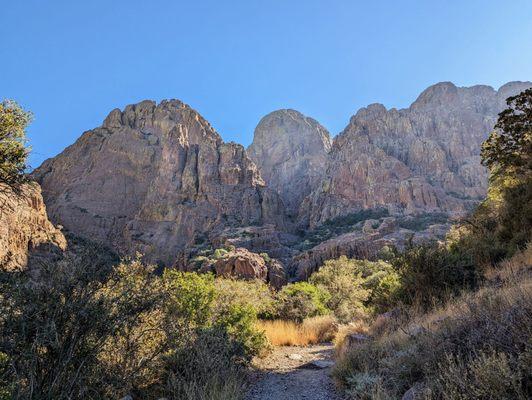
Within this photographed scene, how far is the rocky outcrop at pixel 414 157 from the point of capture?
8888 centimetres

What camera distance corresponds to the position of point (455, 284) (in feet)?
29.5

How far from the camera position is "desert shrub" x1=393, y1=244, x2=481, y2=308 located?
29.6 feet

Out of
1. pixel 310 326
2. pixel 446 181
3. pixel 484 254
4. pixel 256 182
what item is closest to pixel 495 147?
pixel 484 254

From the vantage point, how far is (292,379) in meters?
7.21

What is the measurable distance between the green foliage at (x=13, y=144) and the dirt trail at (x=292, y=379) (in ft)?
21.9

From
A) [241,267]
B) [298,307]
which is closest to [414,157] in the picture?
[241,267]

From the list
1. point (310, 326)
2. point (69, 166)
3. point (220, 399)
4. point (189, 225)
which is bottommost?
point (310, 326)

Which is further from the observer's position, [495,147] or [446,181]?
[446,181]

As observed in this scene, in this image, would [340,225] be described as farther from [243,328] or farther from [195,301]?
Answer: [243,328]

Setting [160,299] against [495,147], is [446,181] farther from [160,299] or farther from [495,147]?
[160,299]

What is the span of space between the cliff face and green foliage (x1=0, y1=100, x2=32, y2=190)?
58.9 meters

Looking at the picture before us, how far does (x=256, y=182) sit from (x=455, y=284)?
A: 8163 centimetres

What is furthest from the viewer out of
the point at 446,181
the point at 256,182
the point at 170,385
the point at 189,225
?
the point at 446,181

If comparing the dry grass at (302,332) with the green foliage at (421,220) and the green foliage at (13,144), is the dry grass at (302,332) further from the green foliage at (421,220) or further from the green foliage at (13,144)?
the green foliage at (421,220)
